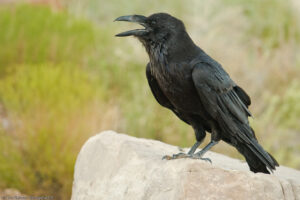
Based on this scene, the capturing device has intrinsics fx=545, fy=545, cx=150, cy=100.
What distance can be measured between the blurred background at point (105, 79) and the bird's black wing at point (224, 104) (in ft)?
8.01

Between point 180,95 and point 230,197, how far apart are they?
926 millimetres

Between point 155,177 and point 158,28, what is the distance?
123 cm

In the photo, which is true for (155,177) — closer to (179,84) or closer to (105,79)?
(179,84)

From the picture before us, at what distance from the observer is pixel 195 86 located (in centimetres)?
420

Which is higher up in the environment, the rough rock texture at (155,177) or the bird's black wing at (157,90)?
the bird's black wing at (157,90)

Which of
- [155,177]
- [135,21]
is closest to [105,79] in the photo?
[135,21]

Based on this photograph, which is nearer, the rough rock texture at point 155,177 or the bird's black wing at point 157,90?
the rough rock texture at point 155,177

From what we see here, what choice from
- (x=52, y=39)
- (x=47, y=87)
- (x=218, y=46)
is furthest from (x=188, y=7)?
(x=47, y=87)

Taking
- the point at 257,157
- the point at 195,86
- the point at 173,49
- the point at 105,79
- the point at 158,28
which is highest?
the point at 158,28

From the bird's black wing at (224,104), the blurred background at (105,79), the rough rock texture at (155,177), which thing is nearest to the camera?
the rough rock texture at (155,177)

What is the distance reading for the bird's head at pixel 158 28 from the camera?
4.42m

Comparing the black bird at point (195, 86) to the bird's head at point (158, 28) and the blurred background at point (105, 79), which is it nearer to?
the bird's head at point (158, 28)

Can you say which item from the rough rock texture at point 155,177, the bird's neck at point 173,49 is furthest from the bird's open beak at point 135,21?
the rough rock texture at point 155,177

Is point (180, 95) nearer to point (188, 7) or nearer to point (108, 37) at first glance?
point (108, 37)
